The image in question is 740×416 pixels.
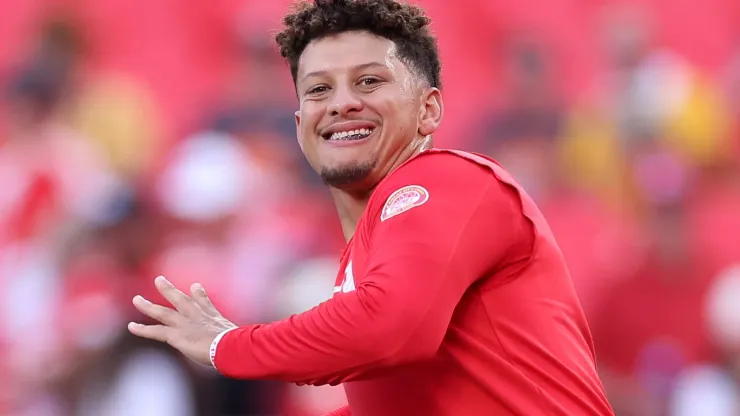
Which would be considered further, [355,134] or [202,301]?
[355,134]

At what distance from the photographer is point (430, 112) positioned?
265 centimetres

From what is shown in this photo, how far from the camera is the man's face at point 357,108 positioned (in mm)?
2492

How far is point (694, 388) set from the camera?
16.8ft

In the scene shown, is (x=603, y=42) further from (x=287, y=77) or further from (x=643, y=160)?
(x=287, y=77)

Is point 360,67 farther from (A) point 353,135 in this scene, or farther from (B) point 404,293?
(B) point 404,293

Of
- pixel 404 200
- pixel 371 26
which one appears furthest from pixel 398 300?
pixel 371 26

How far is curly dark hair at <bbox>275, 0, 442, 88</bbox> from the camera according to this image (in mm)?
2557

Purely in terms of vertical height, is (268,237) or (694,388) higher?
(268,237)

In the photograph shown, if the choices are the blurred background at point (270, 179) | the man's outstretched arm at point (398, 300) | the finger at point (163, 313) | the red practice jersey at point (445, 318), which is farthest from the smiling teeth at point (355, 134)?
the blurred background at point (270, 179)

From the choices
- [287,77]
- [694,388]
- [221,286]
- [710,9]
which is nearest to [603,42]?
[710,9]

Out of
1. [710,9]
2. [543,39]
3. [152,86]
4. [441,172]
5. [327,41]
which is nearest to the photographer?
[441,172]

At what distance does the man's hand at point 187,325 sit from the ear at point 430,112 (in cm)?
73

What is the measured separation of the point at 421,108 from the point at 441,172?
22.4 inches

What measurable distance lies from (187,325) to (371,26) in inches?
34.2
